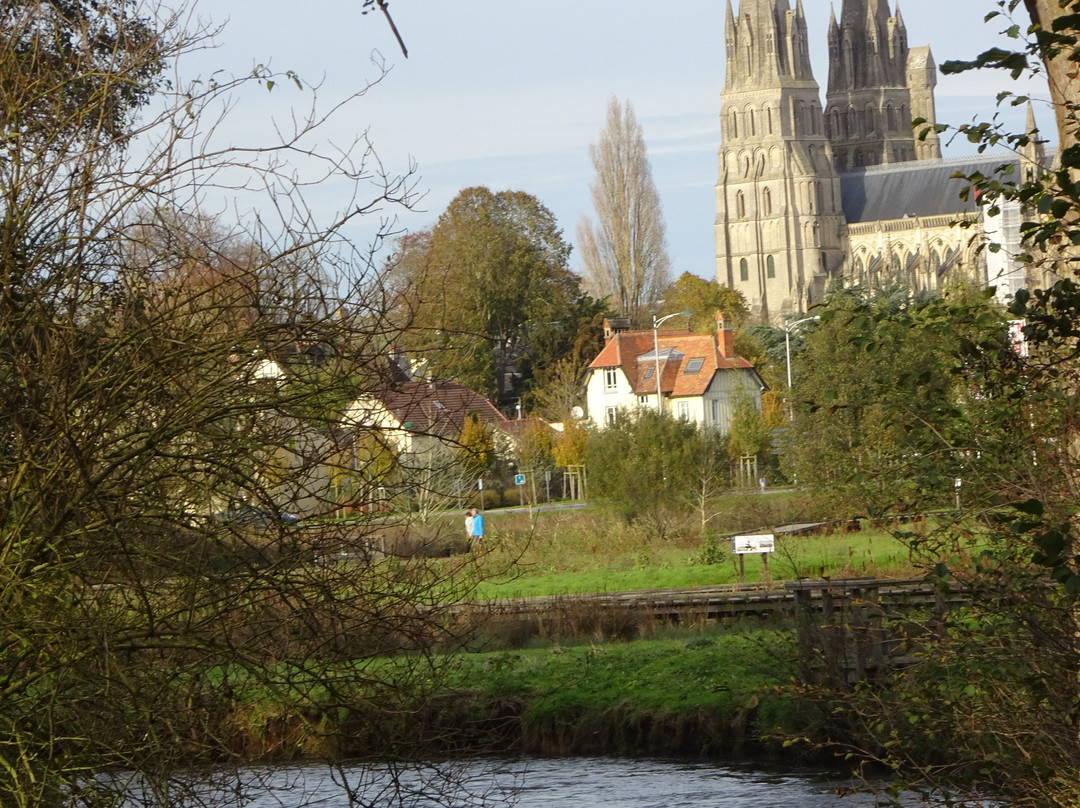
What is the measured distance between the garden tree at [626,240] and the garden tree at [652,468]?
58.3 m

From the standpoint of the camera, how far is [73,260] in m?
7.11

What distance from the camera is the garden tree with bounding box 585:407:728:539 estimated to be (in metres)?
31.5

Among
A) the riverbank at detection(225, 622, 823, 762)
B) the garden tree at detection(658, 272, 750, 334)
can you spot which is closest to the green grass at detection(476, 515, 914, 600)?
the riverbank at detection(225, 622, 823, 762)

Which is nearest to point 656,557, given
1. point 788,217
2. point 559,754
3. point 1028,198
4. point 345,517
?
point 559,754

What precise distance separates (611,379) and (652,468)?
32.8m

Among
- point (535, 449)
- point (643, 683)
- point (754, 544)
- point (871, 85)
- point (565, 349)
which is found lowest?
point (643, 683)

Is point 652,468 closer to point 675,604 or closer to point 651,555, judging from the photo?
point 651,555

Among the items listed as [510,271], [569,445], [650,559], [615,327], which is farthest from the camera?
[615,327]

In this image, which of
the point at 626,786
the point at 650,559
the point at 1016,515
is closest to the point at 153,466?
the point at 1016,515

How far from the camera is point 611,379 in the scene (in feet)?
210

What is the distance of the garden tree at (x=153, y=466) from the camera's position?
658 cm

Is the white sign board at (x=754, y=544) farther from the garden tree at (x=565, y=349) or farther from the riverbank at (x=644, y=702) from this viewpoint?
the garden tree at (x=565, y=349)

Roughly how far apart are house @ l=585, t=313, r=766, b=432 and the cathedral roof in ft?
211

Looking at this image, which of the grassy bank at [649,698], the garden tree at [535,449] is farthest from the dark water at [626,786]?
the garden tree at [535,449]
